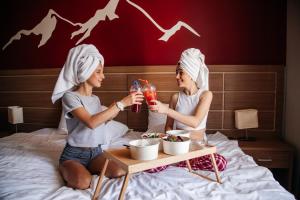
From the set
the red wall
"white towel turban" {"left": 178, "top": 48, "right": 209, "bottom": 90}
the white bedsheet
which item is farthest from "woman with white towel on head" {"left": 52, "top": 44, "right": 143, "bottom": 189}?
the red wall

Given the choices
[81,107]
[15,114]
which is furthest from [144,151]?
[15,114]

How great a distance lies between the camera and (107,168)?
5.95 feet

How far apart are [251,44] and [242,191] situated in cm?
198

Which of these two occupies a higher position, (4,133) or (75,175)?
(75,175)

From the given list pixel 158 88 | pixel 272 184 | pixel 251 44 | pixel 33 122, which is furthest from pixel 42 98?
pixel 272 184

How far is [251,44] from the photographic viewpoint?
9.86ft

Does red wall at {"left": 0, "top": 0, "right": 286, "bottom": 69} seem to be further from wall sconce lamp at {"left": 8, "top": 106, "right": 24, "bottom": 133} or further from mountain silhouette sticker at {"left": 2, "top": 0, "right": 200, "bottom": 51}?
wall sconce lamp at {"left": 8, "top": 106, "right": 24, "bottom": 133}

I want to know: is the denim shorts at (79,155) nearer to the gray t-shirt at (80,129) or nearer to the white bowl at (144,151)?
the gray t-shirt at (80,129)

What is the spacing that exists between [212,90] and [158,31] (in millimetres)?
942

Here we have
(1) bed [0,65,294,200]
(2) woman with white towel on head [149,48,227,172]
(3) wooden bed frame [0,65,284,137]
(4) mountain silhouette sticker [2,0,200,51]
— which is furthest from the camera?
(4) mountain silhouette sticker [2,0,200,51]

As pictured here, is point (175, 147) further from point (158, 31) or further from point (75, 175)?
point (158, 31)

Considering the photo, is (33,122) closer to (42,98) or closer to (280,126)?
(42,98)

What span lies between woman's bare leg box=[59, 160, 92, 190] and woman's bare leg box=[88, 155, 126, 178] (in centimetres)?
9

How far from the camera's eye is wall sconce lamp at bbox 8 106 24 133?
10.7 feet
